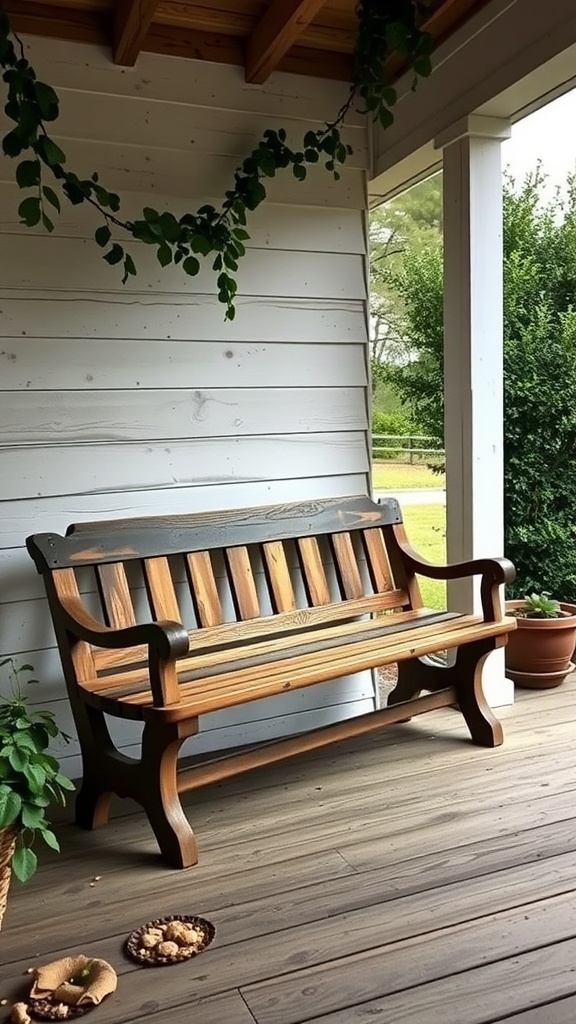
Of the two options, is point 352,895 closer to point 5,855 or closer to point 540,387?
point 5,855

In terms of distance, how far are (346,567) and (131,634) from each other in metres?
1.02

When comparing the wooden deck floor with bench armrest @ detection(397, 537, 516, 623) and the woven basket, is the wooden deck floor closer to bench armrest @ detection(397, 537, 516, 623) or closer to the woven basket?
the woven basket

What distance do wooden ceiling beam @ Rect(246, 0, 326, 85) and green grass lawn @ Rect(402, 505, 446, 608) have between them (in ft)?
7.13

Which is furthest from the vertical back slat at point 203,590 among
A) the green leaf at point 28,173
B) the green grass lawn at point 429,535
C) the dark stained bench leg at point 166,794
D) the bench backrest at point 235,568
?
the green grass lawn at point 429,535

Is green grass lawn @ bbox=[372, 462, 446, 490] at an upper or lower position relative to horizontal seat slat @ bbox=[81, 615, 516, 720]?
upper

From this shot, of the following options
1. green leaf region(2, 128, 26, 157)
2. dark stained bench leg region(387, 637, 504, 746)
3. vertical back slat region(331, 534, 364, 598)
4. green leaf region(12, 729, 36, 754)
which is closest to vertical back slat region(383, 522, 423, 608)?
vertical back slat region(331, 534, 364, 598)

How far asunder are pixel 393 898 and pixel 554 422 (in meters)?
2.43

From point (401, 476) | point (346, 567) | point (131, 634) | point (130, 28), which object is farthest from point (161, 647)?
point (401, 476)

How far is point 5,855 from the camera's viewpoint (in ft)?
5.71

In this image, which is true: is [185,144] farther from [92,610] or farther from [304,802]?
[304,802]

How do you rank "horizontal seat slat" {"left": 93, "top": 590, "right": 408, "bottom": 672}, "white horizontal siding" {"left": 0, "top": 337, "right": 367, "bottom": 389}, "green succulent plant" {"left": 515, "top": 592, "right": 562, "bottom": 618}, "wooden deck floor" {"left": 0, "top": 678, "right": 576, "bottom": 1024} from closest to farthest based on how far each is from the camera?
"wooden deck floor" {"left": 0, "top": 678, "right": 576, "bottom": 1024} < "horizontal seat slat" {"left": 93, "top": 590, "right": 408, "bottom": 672} < "white horizontal siding" {"left": 0, "top": 337, "right": 367, "bottom": 389} < "green succulent plant" {"left": 515, "top": 592, "right": 562, "bottom": 618}

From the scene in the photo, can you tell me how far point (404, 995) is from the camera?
59.0 inches

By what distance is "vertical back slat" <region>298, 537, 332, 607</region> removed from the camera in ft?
9.12

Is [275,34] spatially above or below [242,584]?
above
